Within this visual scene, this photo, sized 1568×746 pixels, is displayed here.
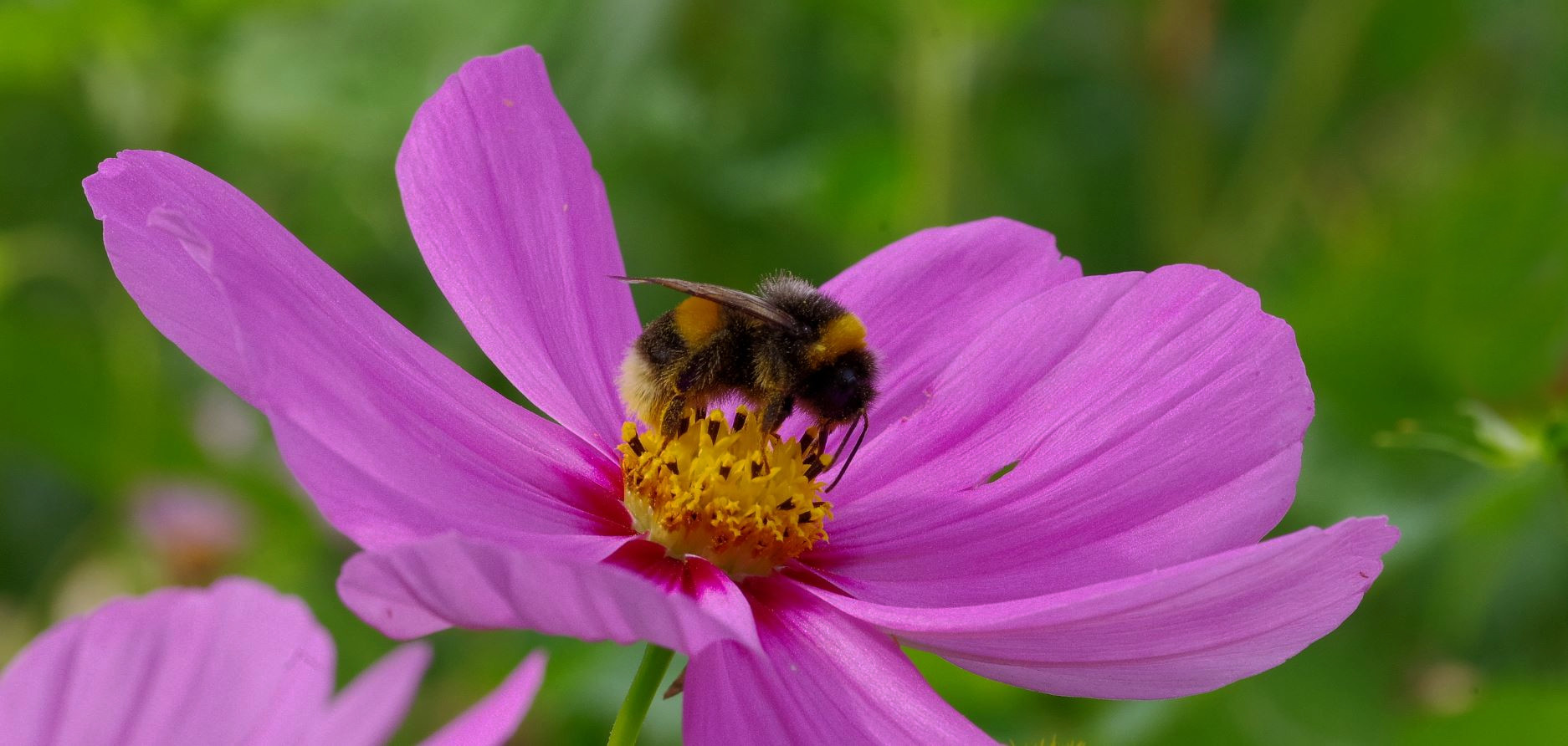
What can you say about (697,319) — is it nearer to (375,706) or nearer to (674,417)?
(674,417)

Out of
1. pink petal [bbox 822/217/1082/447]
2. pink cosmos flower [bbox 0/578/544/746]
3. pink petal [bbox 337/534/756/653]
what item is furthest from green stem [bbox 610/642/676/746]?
pink petal [bbox 822/217/1082/447]

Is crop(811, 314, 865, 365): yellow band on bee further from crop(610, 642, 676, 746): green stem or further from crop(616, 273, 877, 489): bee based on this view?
crop(610, 642, 676, 746): green stem

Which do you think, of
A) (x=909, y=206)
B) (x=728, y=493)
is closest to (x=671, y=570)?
(x=728, y=493)

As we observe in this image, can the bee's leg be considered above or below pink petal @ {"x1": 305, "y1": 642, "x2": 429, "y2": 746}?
above

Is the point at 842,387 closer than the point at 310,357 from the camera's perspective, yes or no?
No

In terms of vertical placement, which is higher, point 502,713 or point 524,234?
point 524,234

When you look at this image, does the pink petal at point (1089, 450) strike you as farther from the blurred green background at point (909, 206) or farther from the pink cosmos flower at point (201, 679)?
the blurred green background at point (909, 206)

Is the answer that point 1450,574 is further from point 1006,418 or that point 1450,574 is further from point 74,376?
point 74,376
